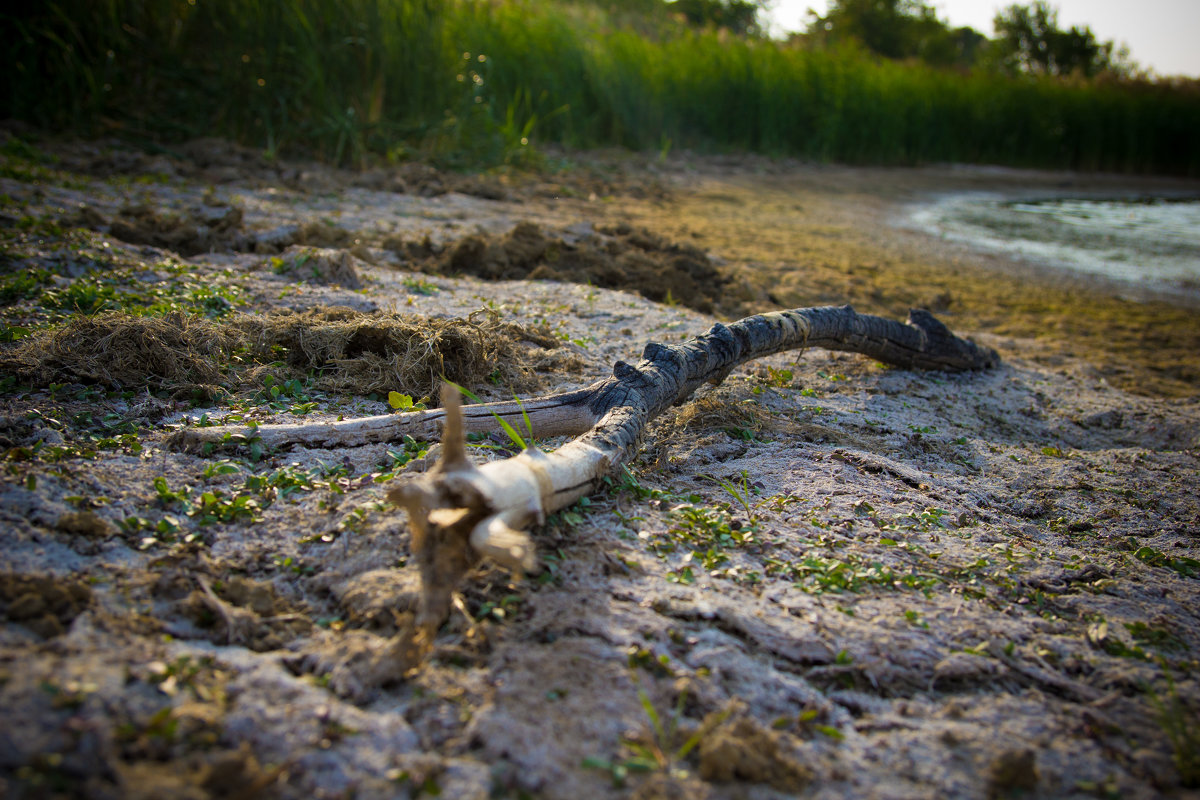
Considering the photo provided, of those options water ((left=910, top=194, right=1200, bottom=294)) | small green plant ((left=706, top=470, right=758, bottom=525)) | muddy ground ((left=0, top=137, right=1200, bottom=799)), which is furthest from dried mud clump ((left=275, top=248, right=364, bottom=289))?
water ((left=910, top=194, right=1200, bottom=294))

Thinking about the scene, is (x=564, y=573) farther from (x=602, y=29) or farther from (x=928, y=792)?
(x=602, y=29)

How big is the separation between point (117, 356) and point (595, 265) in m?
2.96

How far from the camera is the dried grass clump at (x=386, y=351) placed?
2.68m

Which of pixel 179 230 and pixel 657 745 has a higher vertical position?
pixel 179 230

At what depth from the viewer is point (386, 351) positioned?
2.77m

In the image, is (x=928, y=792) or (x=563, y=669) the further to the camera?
(x=563, y=669)

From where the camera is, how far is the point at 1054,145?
15.1m

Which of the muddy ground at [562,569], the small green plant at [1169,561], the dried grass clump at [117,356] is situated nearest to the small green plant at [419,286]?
the muddy ground at [562,569]

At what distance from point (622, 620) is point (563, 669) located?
0.67 ft

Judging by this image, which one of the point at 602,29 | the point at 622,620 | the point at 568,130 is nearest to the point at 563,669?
the point at 622,620

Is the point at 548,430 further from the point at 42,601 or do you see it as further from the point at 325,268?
the point at 325,268

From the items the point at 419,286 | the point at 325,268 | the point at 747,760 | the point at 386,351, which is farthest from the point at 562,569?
the point at 325,268

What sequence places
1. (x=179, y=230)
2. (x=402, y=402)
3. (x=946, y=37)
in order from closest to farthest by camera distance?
(x=402, y=402), (x=179, y=230), (x=946, y=37)

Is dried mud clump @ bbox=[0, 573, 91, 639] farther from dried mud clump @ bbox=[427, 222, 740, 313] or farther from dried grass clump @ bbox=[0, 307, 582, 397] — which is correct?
dried mud clump @ bbox=[427, 222, 740, 313]
